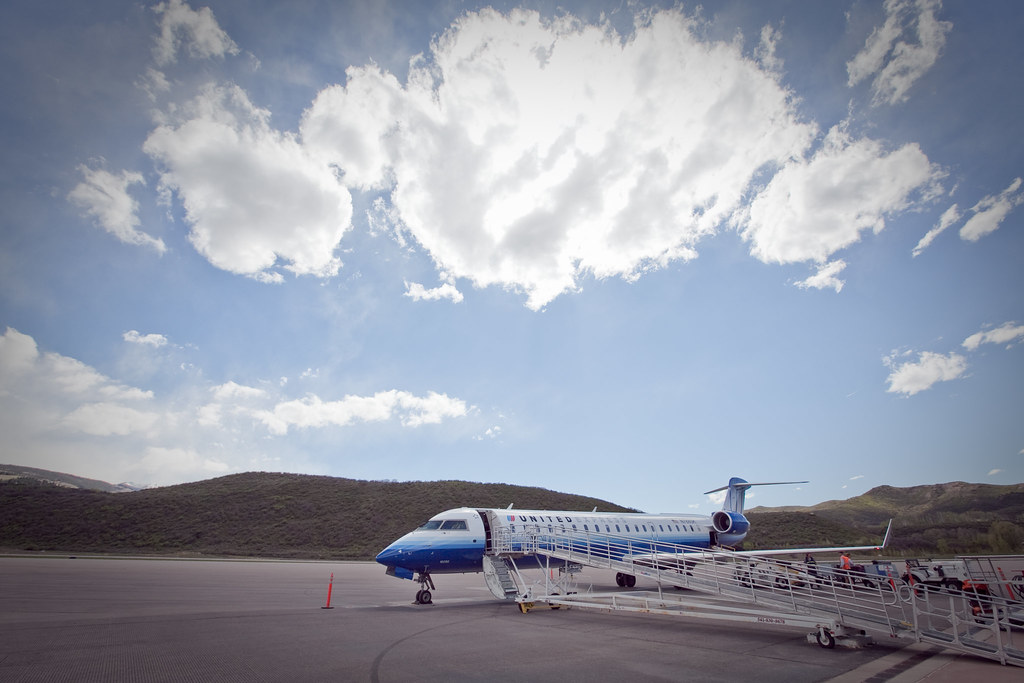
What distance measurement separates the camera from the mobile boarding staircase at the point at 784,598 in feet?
30.1

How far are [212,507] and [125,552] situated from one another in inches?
563

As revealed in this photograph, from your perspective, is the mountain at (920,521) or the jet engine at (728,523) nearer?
the jet engine at (728,523)

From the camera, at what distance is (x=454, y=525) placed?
1744cm

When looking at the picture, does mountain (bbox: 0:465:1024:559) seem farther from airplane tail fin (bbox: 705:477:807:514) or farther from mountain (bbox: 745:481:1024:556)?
airplane tail fin (bbox: 705:477:807:514)

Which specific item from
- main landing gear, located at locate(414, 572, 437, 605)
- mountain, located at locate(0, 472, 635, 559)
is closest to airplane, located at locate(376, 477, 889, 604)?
main landing gear, located at locate(414, 572, 437, 605)

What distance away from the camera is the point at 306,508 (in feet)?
206

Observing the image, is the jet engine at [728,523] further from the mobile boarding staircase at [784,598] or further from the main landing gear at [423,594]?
the main landing gear at [423,594]

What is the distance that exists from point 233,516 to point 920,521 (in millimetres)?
95091

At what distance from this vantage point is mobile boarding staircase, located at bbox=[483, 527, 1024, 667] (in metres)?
9.19

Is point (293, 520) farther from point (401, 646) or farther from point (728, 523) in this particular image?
point (401, 646)

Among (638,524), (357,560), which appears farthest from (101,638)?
(357,560)

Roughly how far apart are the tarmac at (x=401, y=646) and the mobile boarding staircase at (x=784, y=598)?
43 centimetres

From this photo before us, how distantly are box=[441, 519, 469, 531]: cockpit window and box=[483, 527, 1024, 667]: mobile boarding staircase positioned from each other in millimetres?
1294

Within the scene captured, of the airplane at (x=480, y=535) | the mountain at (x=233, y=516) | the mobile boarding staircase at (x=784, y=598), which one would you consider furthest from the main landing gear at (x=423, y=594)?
the mountain at (x=233, y=516)
